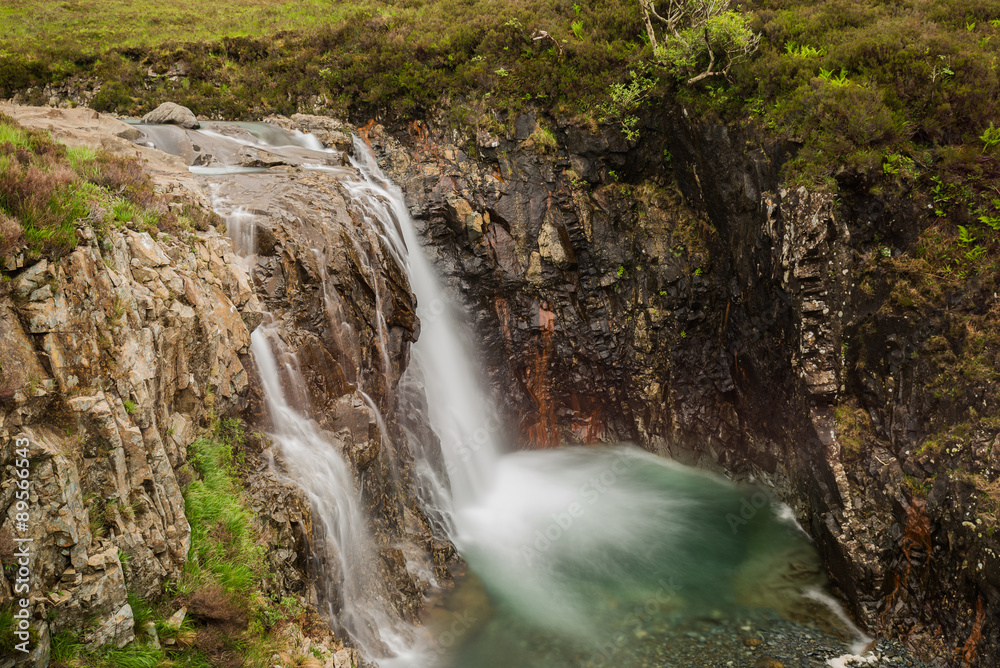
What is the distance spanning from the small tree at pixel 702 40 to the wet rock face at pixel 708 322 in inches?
53.6

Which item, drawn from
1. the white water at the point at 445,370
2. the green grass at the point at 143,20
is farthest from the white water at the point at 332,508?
the green grass at the point at 143,20

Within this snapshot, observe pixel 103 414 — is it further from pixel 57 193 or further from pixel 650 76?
pixel 650 76

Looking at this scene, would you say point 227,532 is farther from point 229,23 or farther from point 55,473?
point 229,23

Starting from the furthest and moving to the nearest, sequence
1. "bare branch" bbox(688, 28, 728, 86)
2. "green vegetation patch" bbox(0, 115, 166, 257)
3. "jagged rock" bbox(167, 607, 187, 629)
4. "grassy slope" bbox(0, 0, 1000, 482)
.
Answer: "bare branch" bbox(688, 28, 728, 86) → "grassy slope" bbox(0, 0, 1000, 482) → "green vegetation patch" bbox(0, 115, 166, 257) → "jagged rock" bbox(167, 607, 187, 629)

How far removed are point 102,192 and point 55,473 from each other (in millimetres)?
4216

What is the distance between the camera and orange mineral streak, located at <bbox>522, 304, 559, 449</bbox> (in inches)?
658

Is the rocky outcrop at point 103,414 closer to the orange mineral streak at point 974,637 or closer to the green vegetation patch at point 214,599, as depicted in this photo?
the green vegetation patch at point 214,599

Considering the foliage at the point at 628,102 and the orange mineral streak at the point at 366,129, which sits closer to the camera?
the foliage at the point at 628,102

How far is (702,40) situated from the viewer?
46.2ft

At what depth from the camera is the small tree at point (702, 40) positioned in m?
13.2

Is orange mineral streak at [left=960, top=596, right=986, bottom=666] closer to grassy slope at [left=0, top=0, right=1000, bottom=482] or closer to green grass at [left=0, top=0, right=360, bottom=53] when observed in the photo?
grassy slope at [left=0, top=0, right=1000, bottom=482]

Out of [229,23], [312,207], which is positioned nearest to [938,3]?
[312,207]

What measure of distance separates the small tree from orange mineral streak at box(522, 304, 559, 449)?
7.99m

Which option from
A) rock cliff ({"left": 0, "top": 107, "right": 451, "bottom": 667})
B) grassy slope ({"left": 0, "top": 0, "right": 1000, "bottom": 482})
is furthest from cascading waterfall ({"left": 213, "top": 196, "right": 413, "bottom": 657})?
grassy slope ({"left": 0, "top": 0, "right": 1000, "bottom": 482})
